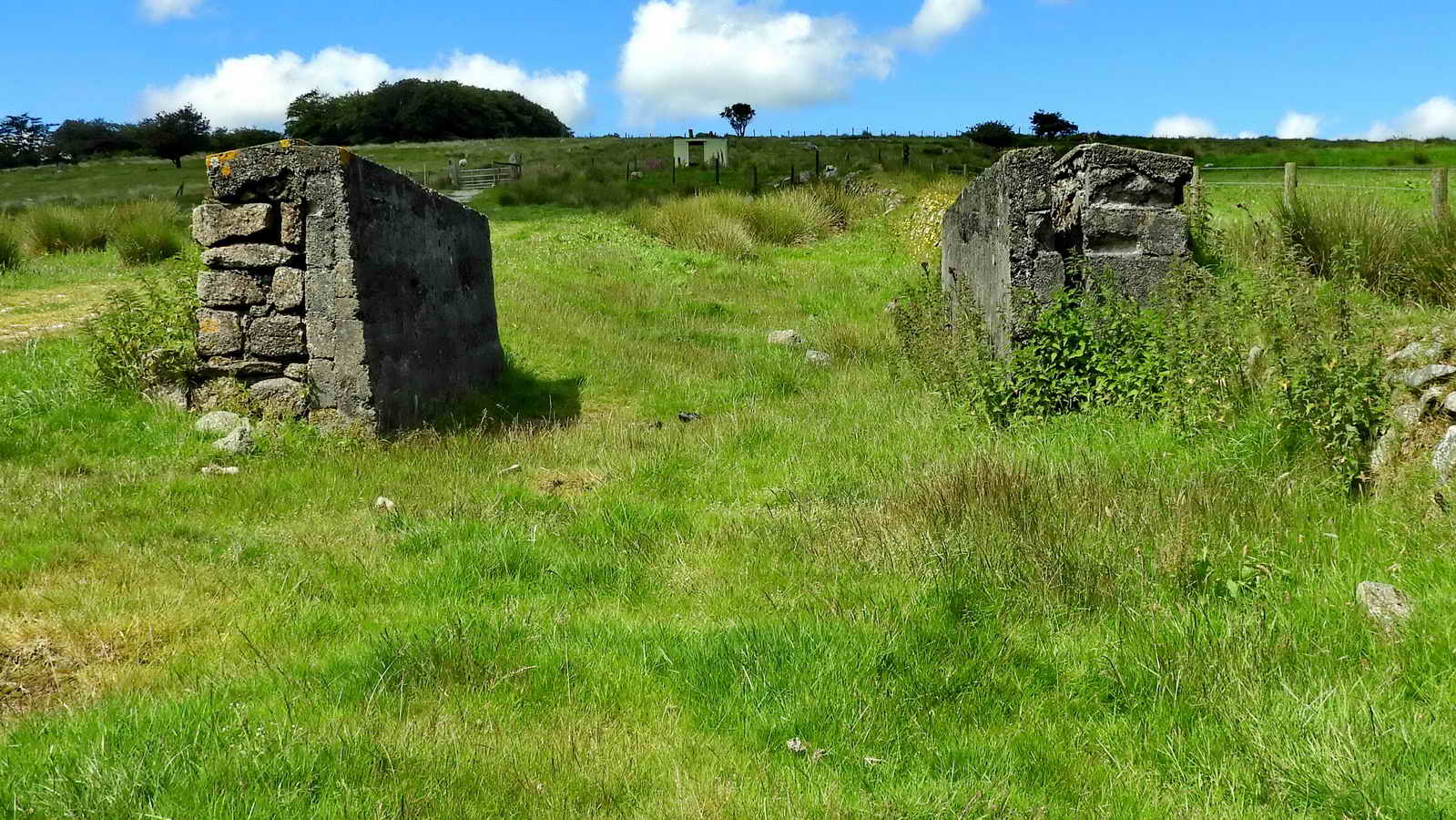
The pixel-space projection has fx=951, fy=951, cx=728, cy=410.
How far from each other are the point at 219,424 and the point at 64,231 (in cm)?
1211

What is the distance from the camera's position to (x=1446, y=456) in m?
4.18

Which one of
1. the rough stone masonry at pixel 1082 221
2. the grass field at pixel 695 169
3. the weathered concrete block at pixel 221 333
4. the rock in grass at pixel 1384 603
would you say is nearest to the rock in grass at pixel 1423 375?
the rough stone masonry at pixel 1082 221

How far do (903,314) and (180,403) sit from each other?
637 cm

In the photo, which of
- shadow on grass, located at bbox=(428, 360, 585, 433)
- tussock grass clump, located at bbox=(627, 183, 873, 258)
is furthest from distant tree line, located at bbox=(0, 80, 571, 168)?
shadow on grass, located at bbox=(428, 360, 585, 433)

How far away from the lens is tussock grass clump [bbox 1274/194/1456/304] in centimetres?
824

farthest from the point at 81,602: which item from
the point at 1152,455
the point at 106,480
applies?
the point at 1152,455

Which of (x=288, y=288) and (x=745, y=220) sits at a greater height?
(x=745, y=220)

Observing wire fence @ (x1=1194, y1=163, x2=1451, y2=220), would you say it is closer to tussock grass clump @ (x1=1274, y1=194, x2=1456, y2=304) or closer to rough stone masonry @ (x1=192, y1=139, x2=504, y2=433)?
tussock grass clump @ (x1=1274, y1=194, x2=1456, y2=304)

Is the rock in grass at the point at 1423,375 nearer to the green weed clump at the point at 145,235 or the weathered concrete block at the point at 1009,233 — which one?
the weathered concrete block at the point at 1009,233

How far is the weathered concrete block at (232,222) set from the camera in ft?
20.9


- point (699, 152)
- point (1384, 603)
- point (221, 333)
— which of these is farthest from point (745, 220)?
point (699, 152)

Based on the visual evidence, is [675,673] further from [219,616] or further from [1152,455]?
[1152,455]

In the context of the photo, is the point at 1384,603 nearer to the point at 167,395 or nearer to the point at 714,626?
the point at 714,626

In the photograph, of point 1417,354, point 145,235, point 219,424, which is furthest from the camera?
point 145,235
